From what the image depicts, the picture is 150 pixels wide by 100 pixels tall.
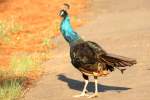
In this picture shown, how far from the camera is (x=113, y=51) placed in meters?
15.6

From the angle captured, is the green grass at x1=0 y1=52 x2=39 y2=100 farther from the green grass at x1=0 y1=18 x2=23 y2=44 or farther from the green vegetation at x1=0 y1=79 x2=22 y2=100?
the green grass at x1=0 y1=18 x2=23 y2=44

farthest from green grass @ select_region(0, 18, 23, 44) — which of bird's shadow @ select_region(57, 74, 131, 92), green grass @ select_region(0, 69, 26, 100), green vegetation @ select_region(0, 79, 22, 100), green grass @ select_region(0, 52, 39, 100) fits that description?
green vegetation @ select_region(0, 79, 22, 100)

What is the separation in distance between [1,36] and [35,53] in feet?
9.42

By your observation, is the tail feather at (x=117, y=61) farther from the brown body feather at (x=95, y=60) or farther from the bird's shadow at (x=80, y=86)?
the bird's shadow at (x=80, y=86)

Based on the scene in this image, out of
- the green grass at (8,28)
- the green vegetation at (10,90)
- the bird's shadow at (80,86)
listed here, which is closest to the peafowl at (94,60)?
the bird's shadow at (80,86)

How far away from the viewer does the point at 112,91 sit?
1192cm

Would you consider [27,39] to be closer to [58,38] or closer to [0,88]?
[58,38]

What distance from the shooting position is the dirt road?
12.0 m

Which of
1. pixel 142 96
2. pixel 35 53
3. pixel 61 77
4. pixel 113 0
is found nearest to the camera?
pixel 142 96

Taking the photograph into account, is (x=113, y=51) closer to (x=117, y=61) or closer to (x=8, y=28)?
(x=117, y=61)

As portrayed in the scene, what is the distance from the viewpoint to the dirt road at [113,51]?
39.4ft

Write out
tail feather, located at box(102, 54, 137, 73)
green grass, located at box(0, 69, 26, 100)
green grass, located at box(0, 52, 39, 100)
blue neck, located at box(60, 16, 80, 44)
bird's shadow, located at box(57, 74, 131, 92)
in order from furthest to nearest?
bird's shadow, located at box(57, 74, 131, 92)
green grass, located at box(0, 52, 39, 100)
green grass, located at box(0, 69, 26, 100)
blue neck, located at box(60, 16, 80, 44)
tail feather, located at box(102, 54, 137, 73)

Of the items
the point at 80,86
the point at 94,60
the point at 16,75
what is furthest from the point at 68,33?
the point at 16,75

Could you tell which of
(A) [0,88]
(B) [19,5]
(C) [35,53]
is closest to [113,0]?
(B) [19,5]
